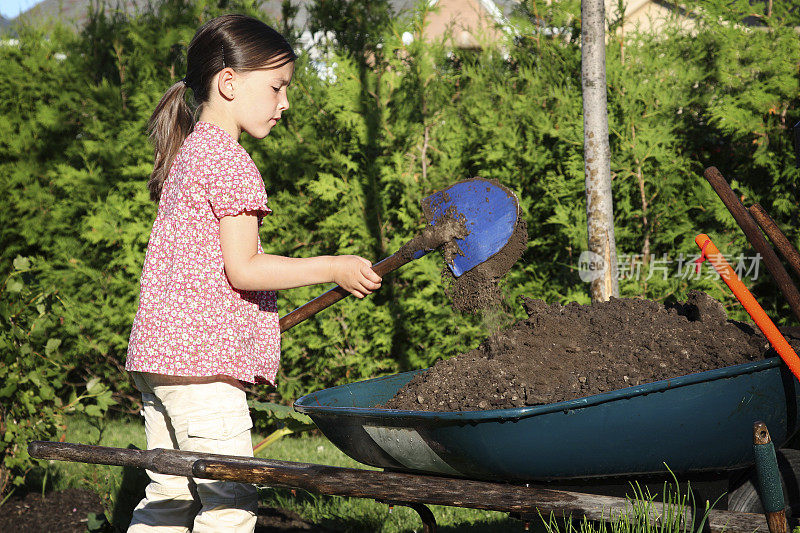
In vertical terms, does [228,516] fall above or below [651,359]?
below

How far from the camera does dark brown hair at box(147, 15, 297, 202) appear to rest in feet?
7.40

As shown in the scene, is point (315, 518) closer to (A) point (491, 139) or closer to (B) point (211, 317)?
(B) point (211, 317)

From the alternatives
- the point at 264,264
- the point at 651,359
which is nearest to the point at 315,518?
the point at 264,264

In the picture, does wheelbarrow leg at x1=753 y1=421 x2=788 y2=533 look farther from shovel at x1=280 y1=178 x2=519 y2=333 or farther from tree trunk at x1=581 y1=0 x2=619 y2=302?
tree trunk at x1=581 y1=0 x2=619 y2=302

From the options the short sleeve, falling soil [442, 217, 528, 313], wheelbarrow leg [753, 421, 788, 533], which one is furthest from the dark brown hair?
wheelbarrow leg [753, 421, 788, 533]

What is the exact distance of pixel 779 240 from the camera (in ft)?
6.78

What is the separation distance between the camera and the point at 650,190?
416cm

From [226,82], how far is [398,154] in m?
2.34

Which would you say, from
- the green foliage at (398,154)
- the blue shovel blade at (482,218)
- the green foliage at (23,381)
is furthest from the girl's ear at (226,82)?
the green foliage at (398,154)

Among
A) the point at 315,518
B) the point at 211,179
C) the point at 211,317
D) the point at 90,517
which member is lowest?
the point at 315,518

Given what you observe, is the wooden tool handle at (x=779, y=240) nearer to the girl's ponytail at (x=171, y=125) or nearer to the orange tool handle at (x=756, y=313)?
the orange tool handle at (x=756, y=313)

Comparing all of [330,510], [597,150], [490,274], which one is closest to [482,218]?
[490,274]

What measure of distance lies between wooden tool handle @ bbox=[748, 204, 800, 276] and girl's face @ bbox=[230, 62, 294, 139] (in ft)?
4.66

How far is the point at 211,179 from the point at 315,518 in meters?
2.01
